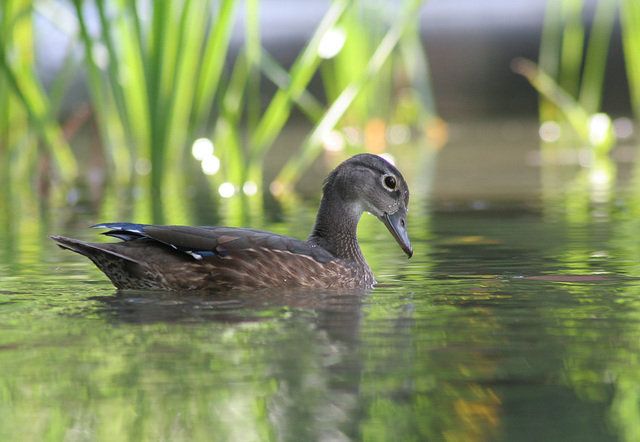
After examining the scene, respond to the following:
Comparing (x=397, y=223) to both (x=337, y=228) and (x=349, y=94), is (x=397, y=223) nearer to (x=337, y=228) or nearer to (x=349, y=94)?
(x=337, y=228)

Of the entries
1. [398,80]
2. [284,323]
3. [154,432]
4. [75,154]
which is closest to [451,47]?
[398,80]

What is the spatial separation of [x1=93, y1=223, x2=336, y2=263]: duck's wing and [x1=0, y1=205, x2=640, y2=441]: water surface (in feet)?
0.83

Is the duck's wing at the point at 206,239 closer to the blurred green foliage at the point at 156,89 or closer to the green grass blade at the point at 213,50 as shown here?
the blurred green foliage at the point at 156,89

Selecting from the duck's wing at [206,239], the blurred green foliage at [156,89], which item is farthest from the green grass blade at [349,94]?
the duck's wing at [206,239]

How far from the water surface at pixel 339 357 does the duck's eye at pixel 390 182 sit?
1.43ft

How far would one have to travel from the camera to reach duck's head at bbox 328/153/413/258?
5941 millimetres

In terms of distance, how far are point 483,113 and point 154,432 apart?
17672mm

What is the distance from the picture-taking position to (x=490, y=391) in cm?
329

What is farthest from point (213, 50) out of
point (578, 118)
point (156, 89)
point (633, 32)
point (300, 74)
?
point (633, 32)

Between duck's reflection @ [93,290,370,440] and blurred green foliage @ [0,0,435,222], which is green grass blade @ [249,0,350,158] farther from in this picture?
duck's reflection @ [93,290,370,440]

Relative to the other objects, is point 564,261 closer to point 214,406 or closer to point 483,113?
point 214,406

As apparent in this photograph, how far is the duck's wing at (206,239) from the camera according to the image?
5199 mm

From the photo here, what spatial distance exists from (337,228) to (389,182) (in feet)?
1.27

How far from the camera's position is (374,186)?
19.5 feet
